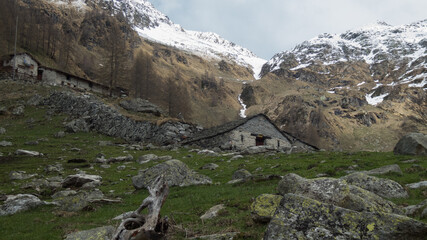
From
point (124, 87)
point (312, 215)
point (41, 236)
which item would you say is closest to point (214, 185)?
point (41, 236)

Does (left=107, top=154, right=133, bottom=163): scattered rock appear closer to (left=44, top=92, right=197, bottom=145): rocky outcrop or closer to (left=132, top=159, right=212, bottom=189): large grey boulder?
(left=132, top=159, right=212, bottom=189): large grey boulder

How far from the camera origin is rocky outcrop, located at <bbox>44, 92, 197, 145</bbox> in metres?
45.9

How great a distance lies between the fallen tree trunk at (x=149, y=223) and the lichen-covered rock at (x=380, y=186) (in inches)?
380

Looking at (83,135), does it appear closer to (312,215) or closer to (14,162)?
(14,162)

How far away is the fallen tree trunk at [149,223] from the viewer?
6.84m

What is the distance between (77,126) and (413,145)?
42596 mm

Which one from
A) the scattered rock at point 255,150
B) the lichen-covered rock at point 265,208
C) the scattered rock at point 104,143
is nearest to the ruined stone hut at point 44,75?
the scattered rock at point 104,143

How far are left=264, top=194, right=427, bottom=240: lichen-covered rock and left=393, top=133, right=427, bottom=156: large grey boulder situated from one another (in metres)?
22.7

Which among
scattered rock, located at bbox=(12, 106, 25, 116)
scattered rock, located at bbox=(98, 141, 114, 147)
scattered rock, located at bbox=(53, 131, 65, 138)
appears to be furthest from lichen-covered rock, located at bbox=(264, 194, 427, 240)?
scattered rock, located at bbox=(12, 106, 25, 116)

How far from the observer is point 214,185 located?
19.1 m

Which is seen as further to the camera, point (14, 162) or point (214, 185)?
point (14, 162)

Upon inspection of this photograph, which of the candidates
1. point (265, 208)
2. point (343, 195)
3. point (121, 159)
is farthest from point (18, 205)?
point (121, 159)

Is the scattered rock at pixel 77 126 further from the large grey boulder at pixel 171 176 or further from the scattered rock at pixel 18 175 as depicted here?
the large grey boulder at pixel 171 176

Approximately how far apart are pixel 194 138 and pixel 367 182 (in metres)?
33.3
